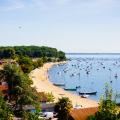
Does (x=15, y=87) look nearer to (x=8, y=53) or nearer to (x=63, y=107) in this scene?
(x=63, y=107)

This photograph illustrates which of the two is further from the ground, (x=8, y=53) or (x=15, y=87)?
(x=8, y=53)

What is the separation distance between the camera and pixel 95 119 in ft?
33.5

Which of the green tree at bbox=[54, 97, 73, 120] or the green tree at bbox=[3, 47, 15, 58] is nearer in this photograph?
the green tree at bbox=[54, 97, 73, 120]

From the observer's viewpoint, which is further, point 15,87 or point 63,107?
point 15,87

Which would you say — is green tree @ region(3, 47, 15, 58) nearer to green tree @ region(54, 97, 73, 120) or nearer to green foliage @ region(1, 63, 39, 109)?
green foliage @ region(1, 63, 39, 109)

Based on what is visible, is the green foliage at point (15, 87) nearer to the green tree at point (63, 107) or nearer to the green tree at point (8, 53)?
the green tree at point (63, 107)

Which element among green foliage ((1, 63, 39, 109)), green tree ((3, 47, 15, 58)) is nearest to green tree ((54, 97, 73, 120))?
green foliage ((1, 63, 39, 109))

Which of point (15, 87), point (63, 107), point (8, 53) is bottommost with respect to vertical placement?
point (63, 107)

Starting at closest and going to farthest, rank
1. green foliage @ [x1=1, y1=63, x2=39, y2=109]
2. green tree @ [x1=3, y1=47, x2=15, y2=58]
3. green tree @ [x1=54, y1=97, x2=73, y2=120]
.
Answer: green tree @ [x1=54, y1=97, x2=73, y2=120] → green foliage @ [x1=1, y1=63, x2=39, y2=109] → green tree @ [x1=3, y1=47, x2=15, y2=58]

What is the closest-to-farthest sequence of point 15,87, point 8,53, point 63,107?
1. point 63,107
2. point 15,87
3. point 8,53

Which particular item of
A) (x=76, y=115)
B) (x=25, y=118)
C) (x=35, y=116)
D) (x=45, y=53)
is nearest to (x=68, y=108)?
(x=76, y=115)

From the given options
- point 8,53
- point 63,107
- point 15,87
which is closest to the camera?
point 63,107

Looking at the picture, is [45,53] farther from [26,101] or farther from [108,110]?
[108,110]

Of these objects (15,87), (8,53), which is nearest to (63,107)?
(15,87)
